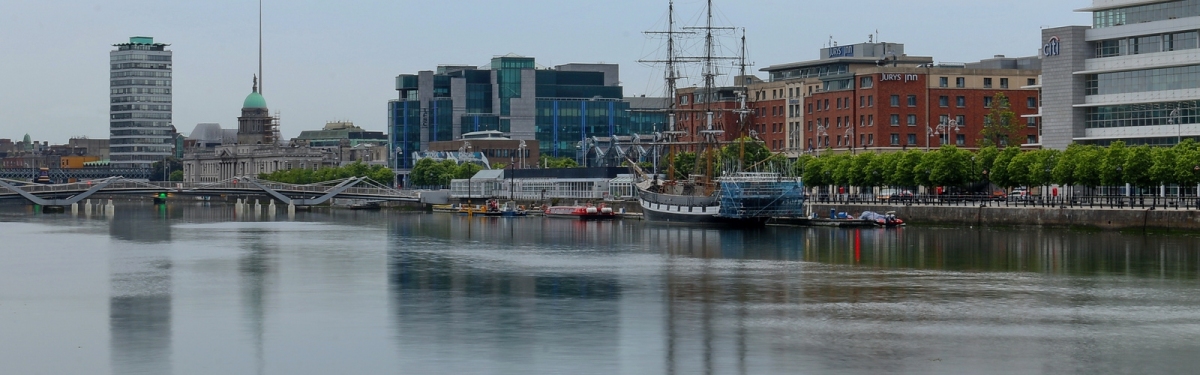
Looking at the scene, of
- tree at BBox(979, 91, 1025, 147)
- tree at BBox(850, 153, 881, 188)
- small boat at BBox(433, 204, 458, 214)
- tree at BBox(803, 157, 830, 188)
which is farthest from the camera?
small boat at BBox(433, 204, 458, 214)

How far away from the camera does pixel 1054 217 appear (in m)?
90.2

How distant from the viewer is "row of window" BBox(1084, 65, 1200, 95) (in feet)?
325

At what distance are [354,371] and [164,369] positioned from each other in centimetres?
418

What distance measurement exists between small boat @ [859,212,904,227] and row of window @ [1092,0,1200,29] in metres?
18.9

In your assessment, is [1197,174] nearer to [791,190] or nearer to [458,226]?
[791,190]

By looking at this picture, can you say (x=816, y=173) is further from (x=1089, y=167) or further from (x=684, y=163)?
(x=1089, y=167)

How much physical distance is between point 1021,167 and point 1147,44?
450 inches

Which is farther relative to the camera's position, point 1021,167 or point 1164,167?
point 1021,167

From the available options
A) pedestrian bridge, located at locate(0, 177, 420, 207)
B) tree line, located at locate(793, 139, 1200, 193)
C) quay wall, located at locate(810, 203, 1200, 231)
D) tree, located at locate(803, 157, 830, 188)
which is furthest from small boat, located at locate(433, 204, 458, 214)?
quay wall, located at locate(810, 203, 1200, 231)

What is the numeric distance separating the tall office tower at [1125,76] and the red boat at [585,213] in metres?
39.3

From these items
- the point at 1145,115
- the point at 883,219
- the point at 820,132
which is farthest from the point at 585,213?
the point at 1145,115

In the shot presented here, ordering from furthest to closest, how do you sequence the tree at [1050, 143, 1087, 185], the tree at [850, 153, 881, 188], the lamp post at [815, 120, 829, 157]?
the lamp post at [815, 120, 829, 157]
the tree at [850, 153, 881, 188]
the tree at [1050, 143, 1087, 185]

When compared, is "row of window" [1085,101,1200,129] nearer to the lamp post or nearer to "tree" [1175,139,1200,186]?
"tree" [1175,139,1200,186]

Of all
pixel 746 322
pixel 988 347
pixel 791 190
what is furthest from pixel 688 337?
pixel 791 190
